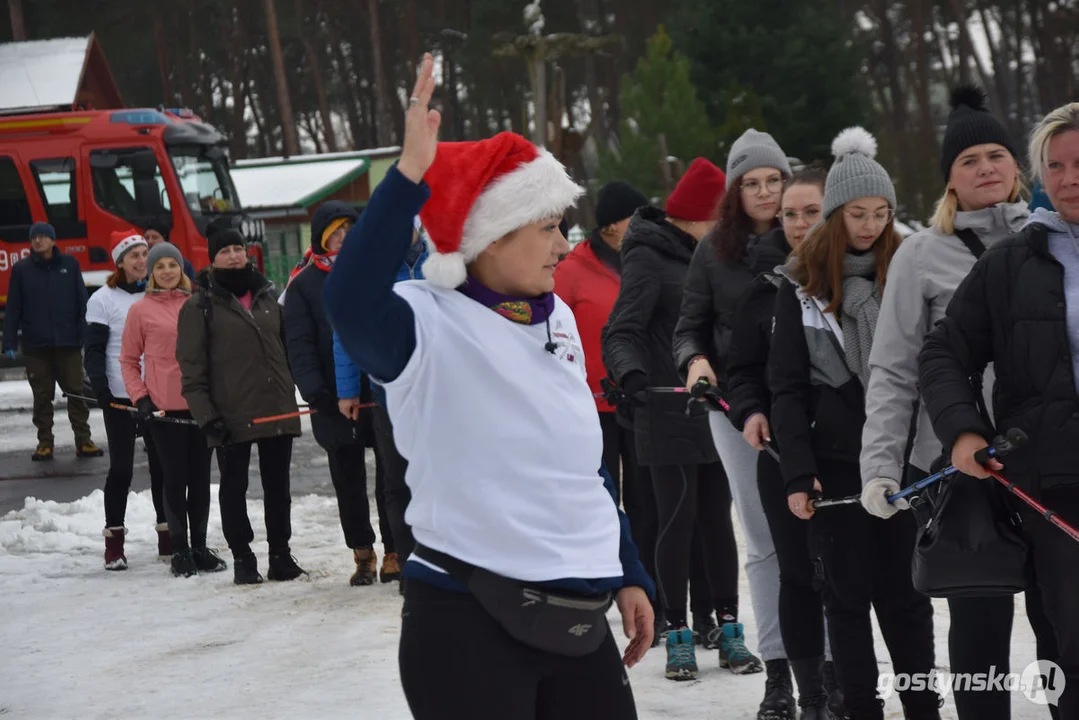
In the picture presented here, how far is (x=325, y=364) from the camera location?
7680mm

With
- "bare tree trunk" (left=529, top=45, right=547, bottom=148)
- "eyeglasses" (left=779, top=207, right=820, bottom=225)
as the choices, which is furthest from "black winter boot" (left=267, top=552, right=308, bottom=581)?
"bare tree trunk" (left=529, top=45, right=547, bottom=148)

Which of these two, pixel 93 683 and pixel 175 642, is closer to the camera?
pixel 93 683

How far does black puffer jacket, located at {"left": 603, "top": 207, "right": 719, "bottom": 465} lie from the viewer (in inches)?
232

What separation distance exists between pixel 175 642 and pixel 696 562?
2.36m

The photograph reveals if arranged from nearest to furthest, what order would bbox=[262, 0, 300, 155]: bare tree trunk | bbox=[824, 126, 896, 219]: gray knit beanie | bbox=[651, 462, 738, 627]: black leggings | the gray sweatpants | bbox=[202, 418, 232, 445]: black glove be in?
bbox=[824, 126, 896, 219]: gray knit beanie, the gray sweatpants, bbox=[651, 462, 738, 627]: black leggings, bbox=[202, 418, 232, 445]: black glove, bbox=[262, 0, 300, 155]: bare tree trunk

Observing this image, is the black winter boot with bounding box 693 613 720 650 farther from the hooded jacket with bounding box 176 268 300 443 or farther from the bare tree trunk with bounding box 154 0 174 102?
the bare tree trunk with bounding box 154 0 174 102

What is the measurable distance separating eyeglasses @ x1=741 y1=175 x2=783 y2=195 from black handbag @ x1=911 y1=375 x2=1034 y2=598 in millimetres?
1916

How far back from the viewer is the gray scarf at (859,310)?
4.55 metres

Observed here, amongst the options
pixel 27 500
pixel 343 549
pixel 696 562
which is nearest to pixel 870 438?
pixel 696 562

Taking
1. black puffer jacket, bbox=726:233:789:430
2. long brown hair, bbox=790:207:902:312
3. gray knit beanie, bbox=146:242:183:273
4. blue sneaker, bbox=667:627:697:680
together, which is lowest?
blue sneaker, bbox=667:627:697:680

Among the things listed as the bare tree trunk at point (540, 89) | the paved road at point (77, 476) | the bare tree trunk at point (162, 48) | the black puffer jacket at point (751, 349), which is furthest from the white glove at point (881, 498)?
the bare tree trunk at point (162, 48)

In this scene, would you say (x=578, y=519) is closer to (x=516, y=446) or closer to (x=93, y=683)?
(x=516, y=446)

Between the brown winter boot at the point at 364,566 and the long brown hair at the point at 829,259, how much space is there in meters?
3.73

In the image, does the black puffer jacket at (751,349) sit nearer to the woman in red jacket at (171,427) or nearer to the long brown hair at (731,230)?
the long brown hair at (731,230)
